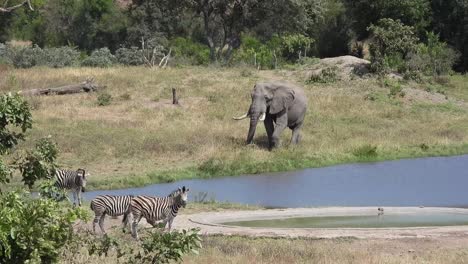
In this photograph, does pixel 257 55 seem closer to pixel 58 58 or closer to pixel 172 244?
pixel 58 58

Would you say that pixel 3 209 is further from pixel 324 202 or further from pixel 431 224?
pixel 324 202

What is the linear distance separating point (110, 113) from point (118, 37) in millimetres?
38853

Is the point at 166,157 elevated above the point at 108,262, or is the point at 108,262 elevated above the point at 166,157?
the point at 108,262

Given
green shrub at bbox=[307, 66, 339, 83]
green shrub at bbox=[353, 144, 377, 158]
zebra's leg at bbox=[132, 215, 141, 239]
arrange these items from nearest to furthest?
zebra's leg at bbox=[132, 215, 141, 239], green shrub at bbox=[353, 144, 377, 158], green shrub at bbox=[307, 66, 339, 83]

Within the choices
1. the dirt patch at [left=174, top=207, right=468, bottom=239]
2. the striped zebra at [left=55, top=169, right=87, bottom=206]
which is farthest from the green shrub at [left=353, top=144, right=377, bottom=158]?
the striped zebra at [left=55, top=169, right=87, bottom=206]

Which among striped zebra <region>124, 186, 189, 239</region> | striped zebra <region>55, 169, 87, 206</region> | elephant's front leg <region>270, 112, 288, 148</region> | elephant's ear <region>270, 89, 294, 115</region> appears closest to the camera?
striped zebra <region>124, 186, 189, 239</region>

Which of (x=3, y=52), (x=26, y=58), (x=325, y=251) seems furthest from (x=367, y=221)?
(x=3, y=52)

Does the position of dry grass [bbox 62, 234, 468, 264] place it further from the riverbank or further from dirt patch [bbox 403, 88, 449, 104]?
dirt patch [bbox 403, 88, 449, 104]

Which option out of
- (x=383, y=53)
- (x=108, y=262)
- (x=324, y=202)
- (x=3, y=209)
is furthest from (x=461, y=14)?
(x=3, y=209)

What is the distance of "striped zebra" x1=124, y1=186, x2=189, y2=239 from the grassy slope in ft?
32.8

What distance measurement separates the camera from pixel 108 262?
1323cm

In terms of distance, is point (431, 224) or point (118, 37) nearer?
point (431, 224)

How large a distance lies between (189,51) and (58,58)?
1366cm

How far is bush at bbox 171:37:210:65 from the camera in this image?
61.7m
